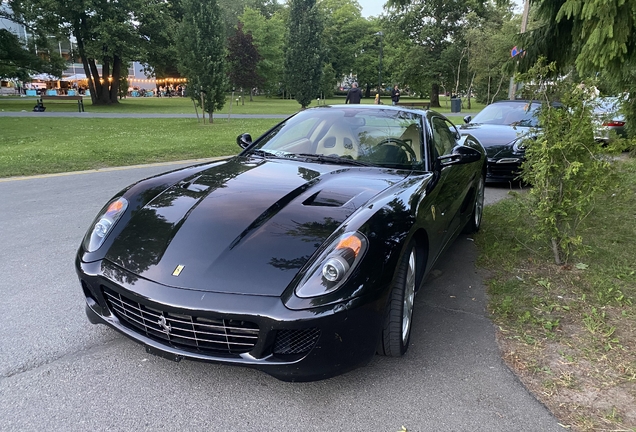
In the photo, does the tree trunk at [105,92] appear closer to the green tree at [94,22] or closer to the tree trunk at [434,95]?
the green tree at [94,22]

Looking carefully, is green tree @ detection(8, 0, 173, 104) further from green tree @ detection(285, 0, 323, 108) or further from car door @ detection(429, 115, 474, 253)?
car door @ detection(429, 115, 474, 253)

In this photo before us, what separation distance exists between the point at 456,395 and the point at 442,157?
1.79 meters

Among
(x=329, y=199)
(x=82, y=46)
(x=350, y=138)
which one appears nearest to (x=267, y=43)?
(x=82, y=46)

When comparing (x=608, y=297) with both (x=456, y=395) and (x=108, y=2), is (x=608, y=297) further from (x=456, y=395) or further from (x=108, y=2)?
(x=108, y=2)

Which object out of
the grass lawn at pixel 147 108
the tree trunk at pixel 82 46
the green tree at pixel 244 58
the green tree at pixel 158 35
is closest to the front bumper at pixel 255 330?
the grass lawn at pixel 147 108

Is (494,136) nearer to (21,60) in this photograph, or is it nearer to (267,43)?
(21,60)

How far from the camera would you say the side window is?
3929 millimetres

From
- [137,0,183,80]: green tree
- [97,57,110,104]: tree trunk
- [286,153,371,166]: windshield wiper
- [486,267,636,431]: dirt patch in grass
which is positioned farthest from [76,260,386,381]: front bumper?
[97,57,110,104]: tree trunk

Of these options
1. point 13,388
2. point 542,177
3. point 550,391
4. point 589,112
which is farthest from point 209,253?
point 589,112

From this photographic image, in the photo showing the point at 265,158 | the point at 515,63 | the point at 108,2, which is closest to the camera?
the point at 265,158

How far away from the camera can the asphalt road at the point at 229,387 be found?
221 cm

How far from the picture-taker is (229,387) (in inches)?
96.6

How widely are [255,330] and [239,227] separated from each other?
2.06 ft

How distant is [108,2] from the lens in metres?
32.5
